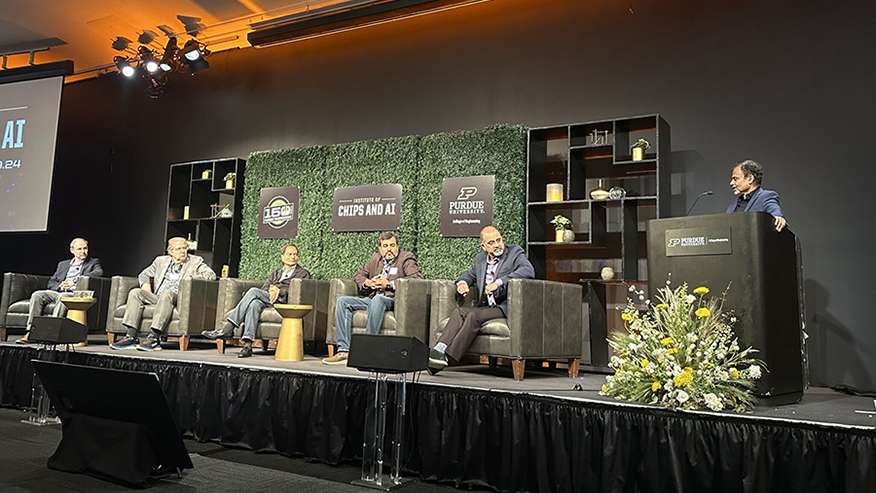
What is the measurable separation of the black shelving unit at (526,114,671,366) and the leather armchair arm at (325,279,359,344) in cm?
158

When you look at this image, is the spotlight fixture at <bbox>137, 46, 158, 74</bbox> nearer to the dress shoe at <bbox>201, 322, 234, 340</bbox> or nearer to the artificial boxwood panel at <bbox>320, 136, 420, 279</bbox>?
the artificial boxwood panel at <bbox>320, 136, 420, 279</bbox>

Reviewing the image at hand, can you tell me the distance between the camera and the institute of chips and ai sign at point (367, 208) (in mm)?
6484

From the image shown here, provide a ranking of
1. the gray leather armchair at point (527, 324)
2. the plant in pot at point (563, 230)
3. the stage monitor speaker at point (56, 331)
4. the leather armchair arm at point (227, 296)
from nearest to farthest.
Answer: the gray leather armchair at point (527, 324) < the stage monitor speaker at point (56, 331) < the plant in pot at point (563, 230) < the leather armchair arm at point (227, 296)

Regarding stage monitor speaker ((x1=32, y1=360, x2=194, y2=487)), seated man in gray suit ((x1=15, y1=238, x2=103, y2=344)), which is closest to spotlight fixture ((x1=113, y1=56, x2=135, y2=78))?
seated man in gray suit ((x1=15, y1=238, x2=103, y2=344))

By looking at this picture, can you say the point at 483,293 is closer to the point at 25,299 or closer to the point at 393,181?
the point at 393,181

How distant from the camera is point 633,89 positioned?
5715mm

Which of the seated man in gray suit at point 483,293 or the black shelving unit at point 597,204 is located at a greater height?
the black shelving unit at point 597,204

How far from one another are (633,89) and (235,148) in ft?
15.7

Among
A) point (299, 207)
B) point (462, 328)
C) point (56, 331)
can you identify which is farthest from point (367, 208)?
point (56, 331)

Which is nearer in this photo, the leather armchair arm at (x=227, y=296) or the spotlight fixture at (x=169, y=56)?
the leather armchair arm at (x=227, y=296)

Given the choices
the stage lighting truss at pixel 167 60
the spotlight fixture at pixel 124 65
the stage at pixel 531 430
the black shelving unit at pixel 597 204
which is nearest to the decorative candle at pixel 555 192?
the black shelving unit at pixel 597 204

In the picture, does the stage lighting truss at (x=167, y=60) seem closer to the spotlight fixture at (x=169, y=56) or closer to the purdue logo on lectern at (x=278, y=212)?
the spotlight fixture at (x=169, y=56)

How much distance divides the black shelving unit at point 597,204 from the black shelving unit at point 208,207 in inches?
143

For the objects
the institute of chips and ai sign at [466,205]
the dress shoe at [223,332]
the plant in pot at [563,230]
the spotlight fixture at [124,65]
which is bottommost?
the dress shoe at [223,332]
